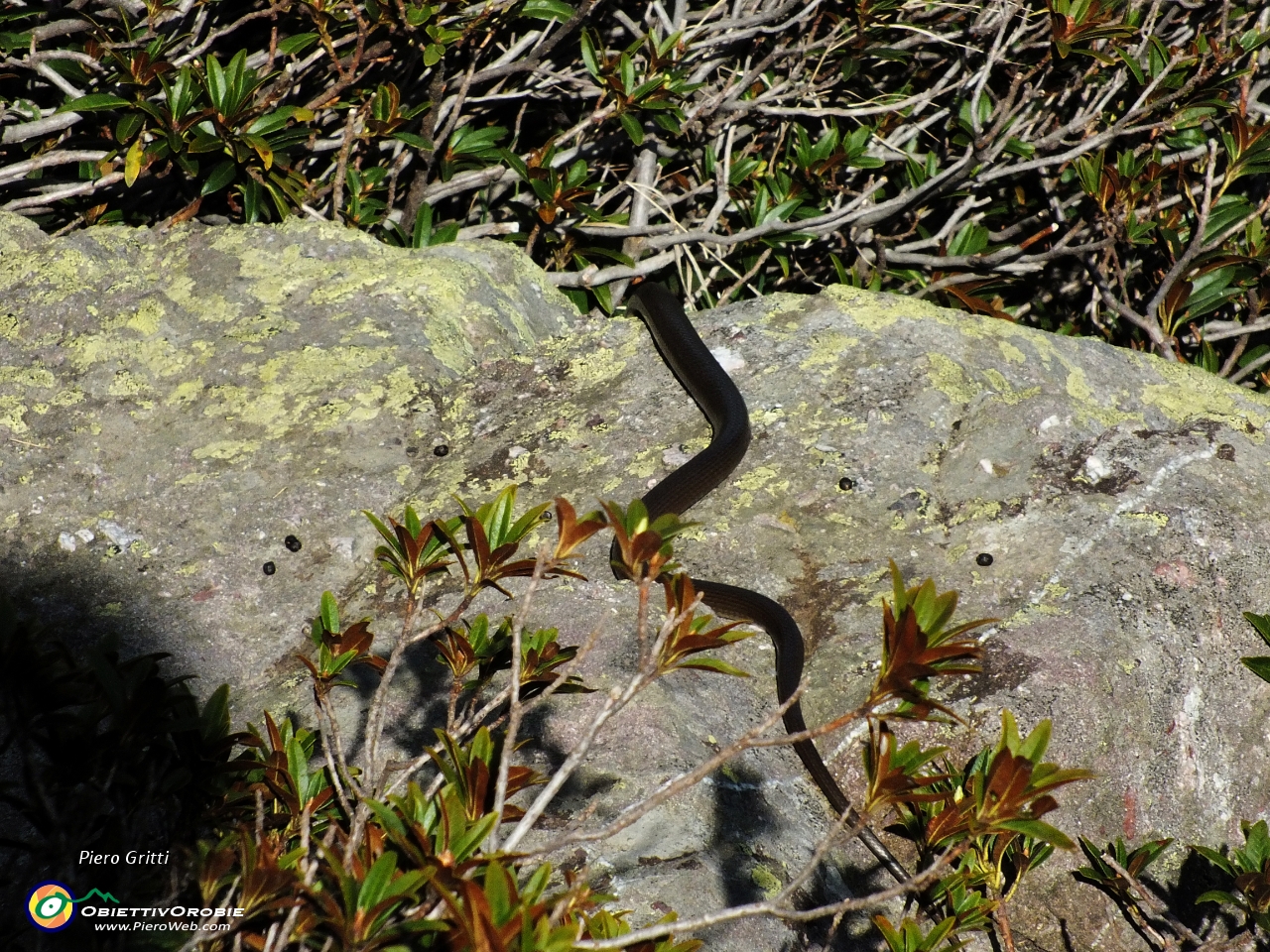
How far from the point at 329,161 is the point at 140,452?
177 centimetres

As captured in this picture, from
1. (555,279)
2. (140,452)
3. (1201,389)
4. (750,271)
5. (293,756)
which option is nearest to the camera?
(293,756)

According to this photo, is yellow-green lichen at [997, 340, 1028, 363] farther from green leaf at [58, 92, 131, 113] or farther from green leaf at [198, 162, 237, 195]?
green leaf at [58, 92, 131, 113]

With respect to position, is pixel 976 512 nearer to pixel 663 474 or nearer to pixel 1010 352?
pixel 1010 352

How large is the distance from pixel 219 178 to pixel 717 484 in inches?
81.8

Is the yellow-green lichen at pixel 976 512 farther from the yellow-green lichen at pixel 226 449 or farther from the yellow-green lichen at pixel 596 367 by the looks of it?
the yellow-green lichen at pixel 226 449

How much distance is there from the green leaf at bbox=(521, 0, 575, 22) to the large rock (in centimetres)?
89

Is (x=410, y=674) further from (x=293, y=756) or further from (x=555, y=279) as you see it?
(x=555, y=279)

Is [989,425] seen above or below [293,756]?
below

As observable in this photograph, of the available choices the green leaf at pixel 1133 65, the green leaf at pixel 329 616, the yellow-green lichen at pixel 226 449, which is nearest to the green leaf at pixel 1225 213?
the green leaf at pixel 1133 65

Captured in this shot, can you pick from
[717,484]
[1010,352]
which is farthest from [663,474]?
[1010,352]

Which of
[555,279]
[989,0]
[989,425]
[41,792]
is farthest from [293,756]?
[989,0]

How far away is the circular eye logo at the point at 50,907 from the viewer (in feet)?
5.27

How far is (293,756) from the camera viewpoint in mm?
1811

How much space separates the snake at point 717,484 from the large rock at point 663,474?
54mm
